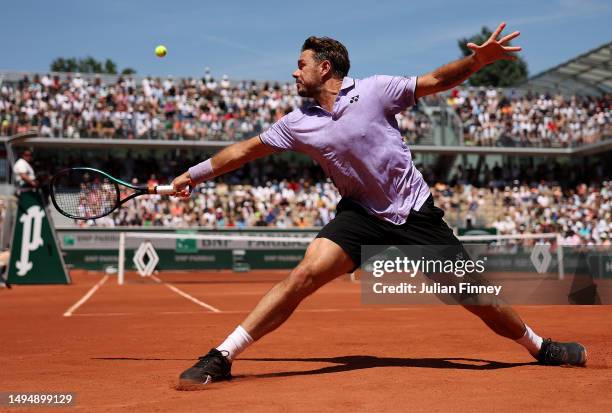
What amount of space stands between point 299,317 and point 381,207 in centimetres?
541

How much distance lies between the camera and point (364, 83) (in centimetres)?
520

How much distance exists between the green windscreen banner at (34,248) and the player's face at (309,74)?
13.1 m

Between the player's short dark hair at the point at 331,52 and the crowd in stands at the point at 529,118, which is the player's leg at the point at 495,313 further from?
the crowd in stands at the point at 529,118

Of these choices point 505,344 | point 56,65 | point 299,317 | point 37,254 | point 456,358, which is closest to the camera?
point 456,358

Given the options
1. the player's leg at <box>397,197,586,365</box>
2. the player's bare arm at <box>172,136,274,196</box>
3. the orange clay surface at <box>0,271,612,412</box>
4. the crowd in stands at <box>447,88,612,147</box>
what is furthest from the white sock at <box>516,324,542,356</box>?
the crowd in stands at <box>447,88,612,147</box>

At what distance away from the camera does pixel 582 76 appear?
3781 cm

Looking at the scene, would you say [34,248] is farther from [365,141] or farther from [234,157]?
[365,141]

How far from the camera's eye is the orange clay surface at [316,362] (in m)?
4.30

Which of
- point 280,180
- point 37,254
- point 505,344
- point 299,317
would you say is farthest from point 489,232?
point 505,344

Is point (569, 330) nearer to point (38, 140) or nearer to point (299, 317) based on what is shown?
point (299, 317)

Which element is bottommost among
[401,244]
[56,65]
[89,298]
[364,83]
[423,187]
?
[89,298]

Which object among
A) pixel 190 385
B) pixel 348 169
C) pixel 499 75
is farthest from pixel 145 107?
pixel 499 75

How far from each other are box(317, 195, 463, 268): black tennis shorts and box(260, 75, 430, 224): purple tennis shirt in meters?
0.05

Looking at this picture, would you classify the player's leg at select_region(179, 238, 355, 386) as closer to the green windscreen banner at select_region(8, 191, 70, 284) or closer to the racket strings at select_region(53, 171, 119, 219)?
the racket strings at select_region(53, 171, 119, 219)
